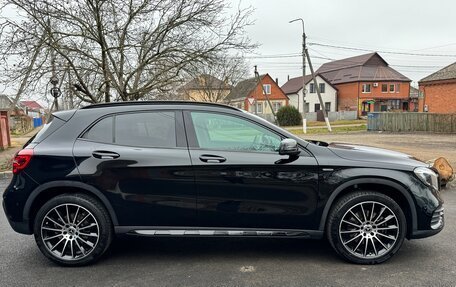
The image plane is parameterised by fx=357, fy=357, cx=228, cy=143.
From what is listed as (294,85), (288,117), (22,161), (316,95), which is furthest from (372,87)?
(22,161)

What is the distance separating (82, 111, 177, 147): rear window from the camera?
12.4 ft

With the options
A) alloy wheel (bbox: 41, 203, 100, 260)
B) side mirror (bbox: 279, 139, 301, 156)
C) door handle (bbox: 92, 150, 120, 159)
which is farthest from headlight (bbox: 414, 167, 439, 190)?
alloy wheel (bbox: 41, 203, 100, 260)

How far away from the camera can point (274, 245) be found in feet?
14.0

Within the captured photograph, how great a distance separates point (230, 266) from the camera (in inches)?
145

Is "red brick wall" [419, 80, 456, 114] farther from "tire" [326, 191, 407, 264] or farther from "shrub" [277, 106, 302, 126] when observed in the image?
"tire" [326, 191, 407, 264]

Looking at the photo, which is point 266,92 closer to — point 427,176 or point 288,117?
point 288,117

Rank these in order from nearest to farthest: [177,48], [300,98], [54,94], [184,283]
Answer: [184,283] < [177,48] < [54,94] < [300,98]

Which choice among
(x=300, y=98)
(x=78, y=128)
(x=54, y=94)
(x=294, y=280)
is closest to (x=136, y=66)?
(x=54, y=94)

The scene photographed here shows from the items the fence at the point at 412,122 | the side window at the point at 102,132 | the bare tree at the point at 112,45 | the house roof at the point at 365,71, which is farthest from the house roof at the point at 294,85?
the side window at the point at 102,132

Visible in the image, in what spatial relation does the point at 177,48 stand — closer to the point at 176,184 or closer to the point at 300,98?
the point at 176,184

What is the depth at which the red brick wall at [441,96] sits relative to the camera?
27969 mm

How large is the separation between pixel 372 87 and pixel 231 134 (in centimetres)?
5212

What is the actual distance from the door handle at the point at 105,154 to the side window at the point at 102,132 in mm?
142

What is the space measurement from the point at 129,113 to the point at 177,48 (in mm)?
8120
